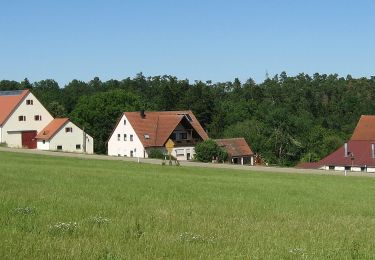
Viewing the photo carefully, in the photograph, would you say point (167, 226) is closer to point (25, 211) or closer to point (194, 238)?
point (194, 238)

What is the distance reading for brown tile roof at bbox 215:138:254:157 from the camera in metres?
81.4

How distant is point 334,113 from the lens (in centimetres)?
12825

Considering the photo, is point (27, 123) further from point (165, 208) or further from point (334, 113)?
point (334, 113)

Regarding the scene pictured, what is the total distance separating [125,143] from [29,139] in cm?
1428

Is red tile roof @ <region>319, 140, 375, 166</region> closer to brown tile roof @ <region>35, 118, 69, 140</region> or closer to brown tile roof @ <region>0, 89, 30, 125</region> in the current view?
brown tile roof @ <region>35, 118, 69, 140</region>

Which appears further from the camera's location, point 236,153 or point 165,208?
point 236,153

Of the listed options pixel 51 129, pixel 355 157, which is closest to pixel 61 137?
pixel 51 129

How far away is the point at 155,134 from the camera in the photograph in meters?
78.3

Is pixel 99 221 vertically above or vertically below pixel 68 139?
below

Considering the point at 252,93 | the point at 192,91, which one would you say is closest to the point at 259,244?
the point at 192,91

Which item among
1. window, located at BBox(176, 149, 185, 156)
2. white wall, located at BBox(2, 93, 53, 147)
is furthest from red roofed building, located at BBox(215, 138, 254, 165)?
white wall, located at BBox(2, 93, 53, 147)

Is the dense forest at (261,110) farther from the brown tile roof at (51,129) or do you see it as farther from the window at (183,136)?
the brown tile roof at (51,129)

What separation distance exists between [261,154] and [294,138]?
24.4 ft

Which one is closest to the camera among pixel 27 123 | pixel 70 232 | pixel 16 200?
pixel 70 232
